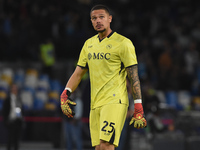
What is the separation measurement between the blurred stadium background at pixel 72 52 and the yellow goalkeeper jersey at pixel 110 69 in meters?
9.08

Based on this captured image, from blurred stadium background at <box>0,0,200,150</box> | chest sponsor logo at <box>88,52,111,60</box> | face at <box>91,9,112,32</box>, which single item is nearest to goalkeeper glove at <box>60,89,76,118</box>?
chest sponsor logo at <box>88,52,111,60</box>

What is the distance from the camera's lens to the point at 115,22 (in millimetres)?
20891

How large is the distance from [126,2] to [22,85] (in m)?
7.17

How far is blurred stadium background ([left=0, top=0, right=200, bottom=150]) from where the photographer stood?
1656 centimetres

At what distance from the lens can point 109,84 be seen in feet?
19.0

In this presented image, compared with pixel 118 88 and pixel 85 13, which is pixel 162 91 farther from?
pixel 118 88

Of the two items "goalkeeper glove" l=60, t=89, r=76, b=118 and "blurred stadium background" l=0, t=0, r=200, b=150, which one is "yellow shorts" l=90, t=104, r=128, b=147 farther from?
"blurred stadium background" l=0, t=0, r=200, b=150

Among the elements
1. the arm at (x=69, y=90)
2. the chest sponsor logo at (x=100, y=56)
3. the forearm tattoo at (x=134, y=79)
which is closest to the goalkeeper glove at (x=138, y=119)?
the forearm tattoo at (x=134, y=79)

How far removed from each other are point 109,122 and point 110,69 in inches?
25.1

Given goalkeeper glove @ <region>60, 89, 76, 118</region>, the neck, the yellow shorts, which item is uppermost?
the neck

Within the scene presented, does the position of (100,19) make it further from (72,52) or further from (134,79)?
(72,52)

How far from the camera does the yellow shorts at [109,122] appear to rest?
221 inches

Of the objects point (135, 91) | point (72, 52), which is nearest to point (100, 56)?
point (135, 91)

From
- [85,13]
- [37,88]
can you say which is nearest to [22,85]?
[37,88]
